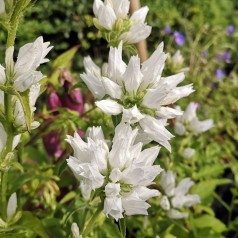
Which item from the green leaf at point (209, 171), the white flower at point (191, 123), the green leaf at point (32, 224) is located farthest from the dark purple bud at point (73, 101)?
the green leaf at point (32, 224)

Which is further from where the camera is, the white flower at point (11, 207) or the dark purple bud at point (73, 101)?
the dark purple bud at point (73, 101)

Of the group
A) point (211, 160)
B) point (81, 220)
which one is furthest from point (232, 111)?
point (81, 220)

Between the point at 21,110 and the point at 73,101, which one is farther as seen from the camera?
the point at 73,101

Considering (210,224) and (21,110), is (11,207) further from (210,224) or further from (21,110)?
(210,224)

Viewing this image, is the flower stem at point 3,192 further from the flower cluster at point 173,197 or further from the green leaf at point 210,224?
the green leaf at point 210,224

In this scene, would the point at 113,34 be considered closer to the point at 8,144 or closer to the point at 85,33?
the point at 8,144

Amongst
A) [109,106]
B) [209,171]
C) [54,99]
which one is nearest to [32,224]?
[109,106]
